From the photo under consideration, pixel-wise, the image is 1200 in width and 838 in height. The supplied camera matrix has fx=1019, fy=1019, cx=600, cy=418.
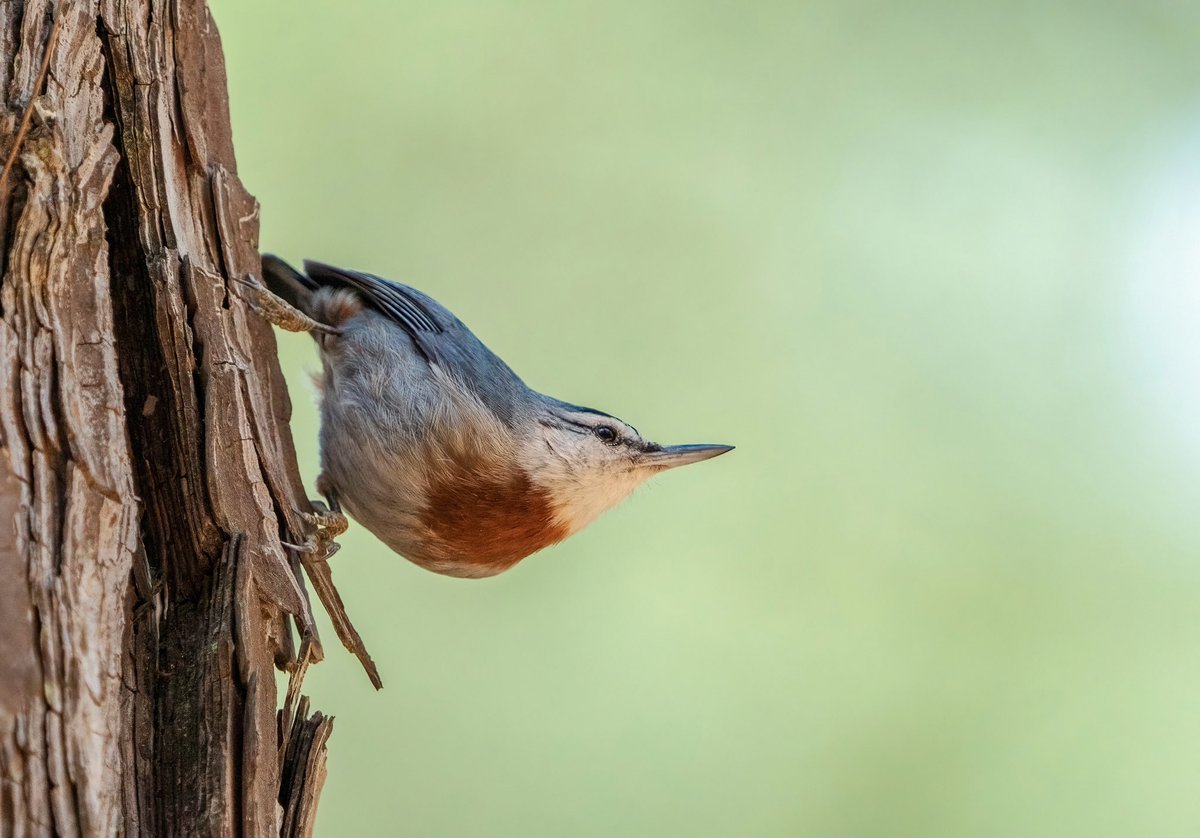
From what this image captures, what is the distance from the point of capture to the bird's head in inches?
Result: 106

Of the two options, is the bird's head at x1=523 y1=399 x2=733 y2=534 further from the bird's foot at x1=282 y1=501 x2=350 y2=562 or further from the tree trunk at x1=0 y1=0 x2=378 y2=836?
the tree trunk at x1=0 y1=0 x2=378 y2=836

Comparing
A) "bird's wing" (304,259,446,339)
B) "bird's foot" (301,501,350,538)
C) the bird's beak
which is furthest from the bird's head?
"bird's foot" (301,501,350,538)

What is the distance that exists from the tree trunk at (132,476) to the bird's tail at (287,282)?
35.1 inches

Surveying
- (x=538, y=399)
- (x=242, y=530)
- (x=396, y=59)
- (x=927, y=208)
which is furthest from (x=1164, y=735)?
(x=396, y=59)

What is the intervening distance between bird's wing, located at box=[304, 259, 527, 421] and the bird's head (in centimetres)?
13

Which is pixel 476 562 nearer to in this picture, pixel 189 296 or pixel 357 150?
pixel 189 296

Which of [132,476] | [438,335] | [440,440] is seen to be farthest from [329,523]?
[438,335]

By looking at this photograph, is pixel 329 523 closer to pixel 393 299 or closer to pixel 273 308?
pixel 273 308

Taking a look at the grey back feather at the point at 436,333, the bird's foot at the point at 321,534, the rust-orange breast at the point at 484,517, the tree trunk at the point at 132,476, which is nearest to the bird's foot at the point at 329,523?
the bird's foot at the point at 321,534

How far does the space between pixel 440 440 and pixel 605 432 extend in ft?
1.76

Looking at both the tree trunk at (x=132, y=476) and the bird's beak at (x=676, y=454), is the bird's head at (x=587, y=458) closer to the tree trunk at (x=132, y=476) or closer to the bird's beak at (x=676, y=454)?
the bird's beak at (x=676, y=454)

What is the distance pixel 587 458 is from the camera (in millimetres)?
2770

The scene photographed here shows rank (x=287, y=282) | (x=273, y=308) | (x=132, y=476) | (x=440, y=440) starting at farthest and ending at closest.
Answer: (x=287, y=282) < (x=440, y=440) < (x=273, y=308) < (x=132, y=476)

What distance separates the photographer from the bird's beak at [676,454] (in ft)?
9.52
